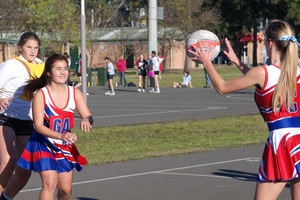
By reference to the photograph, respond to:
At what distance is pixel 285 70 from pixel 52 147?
2505 millimetres

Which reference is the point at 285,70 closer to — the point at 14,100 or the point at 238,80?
the point at 238,80

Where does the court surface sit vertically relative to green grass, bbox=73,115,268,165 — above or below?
above

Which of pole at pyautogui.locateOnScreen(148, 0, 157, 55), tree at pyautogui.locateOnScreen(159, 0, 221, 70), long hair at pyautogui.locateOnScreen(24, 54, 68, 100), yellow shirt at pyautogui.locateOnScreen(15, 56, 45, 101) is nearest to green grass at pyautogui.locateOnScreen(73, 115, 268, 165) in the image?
yellow shirt at pyautogui.locateOnScreen(15, 56, 45, 101)

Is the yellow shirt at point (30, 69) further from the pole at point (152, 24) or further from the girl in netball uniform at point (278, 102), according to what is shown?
the pole at point (152, 24)

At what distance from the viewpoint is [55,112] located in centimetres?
659

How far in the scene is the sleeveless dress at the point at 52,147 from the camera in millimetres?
6543

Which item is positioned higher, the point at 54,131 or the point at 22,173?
the point at 54,131

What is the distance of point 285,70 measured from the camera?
5203mm

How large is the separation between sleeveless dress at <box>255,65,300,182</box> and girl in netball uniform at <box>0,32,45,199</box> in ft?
10.5

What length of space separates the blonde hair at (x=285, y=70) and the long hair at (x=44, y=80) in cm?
237

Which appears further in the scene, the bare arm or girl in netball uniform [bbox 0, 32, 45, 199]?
girl in netball uniform [bbox 0, 32, 45, 199]

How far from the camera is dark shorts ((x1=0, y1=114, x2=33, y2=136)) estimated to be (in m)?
7.71

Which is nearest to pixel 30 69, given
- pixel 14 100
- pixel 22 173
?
pixel 14 100

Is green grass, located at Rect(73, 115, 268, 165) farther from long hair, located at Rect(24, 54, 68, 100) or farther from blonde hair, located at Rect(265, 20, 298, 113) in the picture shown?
blonde hair, located at Rect(265, 20, 298, 113)
